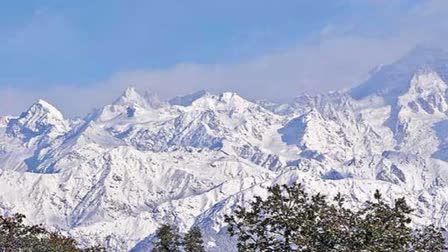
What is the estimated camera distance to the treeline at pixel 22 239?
5133 inches

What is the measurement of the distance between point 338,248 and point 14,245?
9302 centimetres

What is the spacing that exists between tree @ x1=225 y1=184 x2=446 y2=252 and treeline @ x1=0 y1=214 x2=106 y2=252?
252ft

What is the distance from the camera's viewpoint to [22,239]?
13938cm

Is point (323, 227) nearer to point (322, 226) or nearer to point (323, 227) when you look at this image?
point (323, 227)

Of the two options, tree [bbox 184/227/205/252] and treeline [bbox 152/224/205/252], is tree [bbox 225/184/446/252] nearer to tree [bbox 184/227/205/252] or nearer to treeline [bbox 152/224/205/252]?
tree [bbox 184/227/205/252]

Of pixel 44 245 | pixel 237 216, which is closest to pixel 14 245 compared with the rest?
pixel 44 245

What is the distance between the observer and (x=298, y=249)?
5147 cm

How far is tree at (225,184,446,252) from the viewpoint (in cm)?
5116

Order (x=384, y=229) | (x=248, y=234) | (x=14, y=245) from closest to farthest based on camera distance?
1. (x=384, y=229)
2. (x=248, y=234)
3. (x=14, y=245)

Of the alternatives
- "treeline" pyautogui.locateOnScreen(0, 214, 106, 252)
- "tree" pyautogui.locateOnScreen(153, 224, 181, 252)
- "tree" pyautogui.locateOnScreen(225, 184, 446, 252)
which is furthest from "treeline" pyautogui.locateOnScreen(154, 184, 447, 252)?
"tree" pyautogui.locateOnScreen(153, 224, 181, 252)

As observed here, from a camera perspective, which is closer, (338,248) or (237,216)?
(338,248)

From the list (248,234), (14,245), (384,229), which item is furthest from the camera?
(14,245)

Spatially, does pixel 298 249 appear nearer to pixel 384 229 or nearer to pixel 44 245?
pixel 384 229

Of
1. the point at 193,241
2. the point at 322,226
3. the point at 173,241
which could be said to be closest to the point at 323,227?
the point at 322,226
